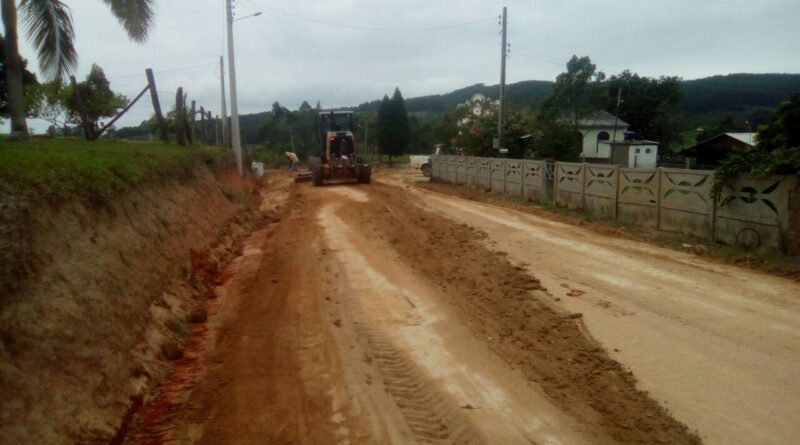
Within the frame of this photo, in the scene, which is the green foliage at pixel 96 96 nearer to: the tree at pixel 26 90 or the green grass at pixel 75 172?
the tree at pixel 26 90

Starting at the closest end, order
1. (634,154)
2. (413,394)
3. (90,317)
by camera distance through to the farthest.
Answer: (413,394), (90,317), (634,154)

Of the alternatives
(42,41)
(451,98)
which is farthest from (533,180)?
(451,98)

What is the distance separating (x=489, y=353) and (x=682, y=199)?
9.28 m

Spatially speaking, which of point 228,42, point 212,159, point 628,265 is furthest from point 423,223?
point 228,42

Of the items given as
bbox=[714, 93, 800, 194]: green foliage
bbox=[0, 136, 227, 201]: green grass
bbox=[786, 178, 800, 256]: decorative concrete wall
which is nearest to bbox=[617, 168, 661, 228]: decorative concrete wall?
bbox=[714, 93, 800, 194]: green foliage

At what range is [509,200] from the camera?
2316 cm

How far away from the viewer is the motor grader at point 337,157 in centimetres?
2983

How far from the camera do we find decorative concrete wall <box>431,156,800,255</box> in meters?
11.2

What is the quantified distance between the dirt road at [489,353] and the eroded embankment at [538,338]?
0.03 m

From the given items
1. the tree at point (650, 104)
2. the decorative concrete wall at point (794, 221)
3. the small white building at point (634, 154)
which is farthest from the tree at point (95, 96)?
the tree at point (650, 104)

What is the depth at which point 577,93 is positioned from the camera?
39.8m

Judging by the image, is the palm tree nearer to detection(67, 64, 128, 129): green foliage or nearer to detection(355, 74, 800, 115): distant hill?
detection(67, 64, 128, 129): green foliage

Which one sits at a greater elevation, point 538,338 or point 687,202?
point 687,202

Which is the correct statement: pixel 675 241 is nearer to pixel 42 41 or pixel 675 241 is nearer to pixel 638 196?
pixel 638 196
